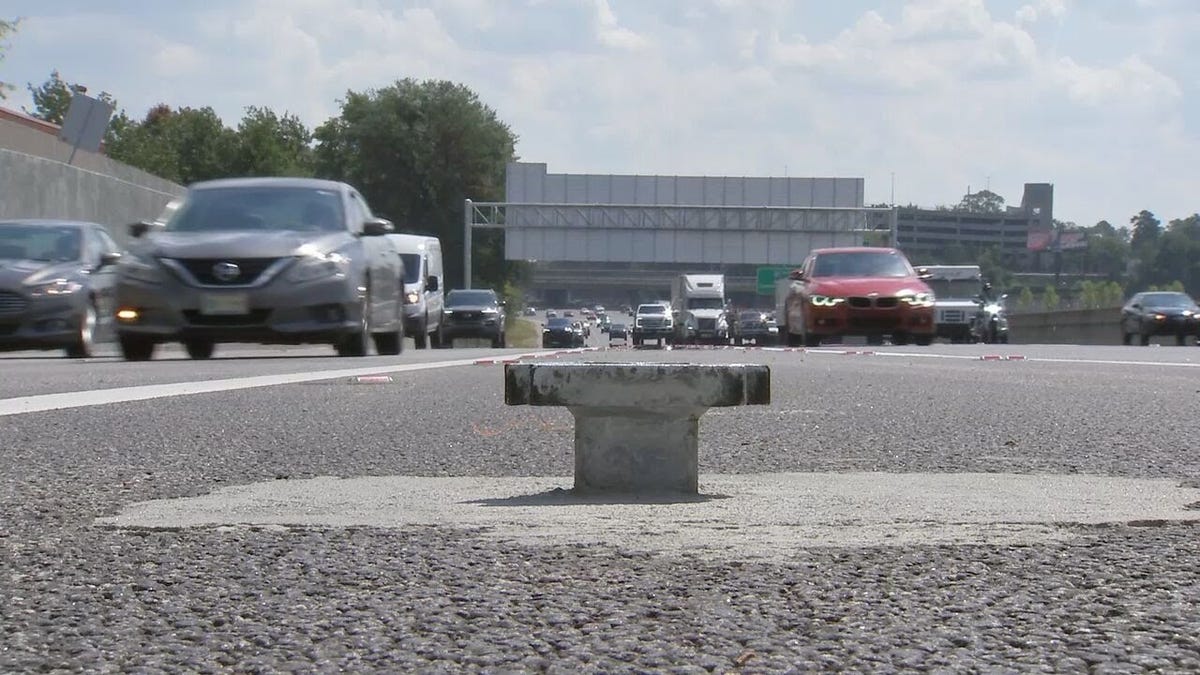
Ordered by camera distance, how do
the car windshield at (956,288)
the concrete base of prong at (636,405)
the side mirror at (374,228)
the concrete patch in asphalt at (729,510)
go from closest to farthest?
the concrete patch in asphalt at (729,510) → the concrete base of prong at (636,405) → the side mirror at (374,228) → the car windshield at (956,288)

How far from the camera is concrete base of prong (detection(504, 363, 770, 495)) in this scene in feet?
14.9

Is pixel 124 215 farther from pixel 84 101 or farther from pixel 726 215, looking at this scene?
pixel 726 215

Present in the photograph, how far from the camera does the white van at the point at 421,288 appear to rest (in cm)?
2838

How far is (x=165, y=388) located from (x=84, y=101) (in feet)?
86.4

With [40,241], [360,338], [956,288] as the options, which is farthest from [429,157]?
[360,338]

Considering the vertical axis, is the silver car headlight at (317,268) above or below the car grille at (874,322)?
above

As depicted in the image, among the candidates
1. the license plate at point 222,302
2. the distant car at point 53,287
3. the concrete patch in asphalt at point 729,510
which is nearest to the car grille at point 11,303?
the distant car at point 53,287

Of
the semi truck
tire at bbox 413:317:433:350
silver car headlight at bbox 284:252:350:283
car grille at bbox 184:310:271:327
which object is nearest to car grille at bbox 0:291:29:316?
car grille at bbox 184:310:271:327

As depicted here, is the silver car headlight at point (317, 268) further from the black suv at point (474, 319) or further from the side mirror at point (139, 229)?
the black suv at point (474, 319)

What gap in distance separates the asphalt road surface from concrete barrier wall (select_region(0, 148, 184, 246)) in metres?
21.5

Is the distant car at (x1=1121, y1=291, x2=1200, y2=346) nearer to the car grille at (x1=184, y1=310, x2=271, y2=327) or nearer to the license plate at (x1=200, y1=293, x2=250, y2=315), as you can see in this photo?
the car grille at (x1=184, y1=310, x2=271, y2=327)

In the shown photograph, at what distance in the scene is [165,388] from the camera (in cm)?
934

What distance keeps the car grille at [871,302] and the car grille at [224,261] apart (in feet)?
44.9

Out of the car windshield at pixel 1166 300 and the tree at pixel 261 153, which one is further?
the tree at pixel 261 153
